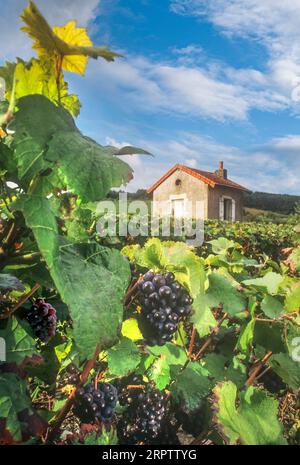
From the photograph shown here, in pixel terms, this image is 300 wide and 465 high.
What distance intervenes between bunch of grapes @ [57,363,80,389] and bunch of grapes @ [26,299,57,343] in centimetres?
33

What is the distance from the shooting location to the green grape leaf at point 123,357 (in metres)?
1.57

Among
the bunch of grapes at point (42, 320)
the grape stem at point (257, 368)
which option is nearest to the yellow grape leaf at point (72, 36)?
the bunch of grapes at point (42, 320)

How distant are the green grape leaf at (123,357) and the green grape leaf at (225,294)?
343 millimetres

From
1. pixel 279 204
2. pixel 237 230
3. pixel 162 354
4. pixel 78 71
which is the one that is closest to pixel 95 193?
pixel 78 71

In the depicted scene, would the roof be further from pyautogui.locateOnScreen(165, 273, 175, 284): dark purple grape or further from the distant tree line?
pyautogui.locateOnScreen(165, 273, 175, 284): dark purple grape

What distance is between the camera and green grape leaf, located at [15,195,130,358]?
81 cm

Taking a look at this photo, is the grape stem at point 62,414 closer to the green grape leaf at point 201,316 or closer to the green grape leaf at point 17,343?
the green grape leaf at point 17,343

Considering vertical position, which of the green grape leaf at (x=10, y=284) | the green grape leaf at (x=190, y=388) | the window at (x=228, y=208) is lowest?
the green grape leaf at (x=190, y=388)

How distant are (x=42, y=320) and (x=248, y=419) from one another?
605mm

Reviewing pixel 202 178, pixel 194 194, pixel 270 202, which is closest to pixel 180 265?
pixel 202 178

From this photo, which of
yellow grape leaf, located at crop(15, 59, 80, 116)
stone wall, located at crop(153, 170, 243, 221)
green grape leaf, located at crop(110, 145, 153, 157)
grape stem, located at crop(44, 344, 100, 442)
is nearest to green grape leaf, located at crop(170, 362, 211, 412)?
grape stem, located at crop(44, 344, 100, 442)

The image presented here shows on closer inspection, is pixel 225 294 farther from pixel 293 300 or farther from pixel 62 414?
pixel 62 414

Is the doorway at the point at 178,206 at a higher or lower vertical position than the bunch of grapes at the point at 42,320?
higher

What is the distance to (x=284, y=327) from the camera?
1.71 meters
